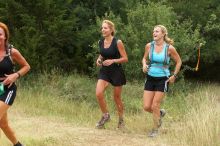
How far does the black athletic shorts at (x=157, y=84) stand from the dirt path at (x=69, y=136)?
854 mm

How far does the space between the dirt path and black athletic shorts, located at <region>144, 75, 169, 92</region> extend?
2.80ft

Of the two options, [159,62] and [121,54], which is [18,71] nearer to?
[121,54]

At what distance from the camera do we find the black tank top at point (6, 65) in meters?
6.65

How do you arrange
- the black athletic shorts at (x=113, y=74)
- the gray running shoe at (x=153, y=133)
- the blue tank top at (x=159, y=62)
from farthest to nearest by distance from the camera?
the black athletic shorts at (x=113, y=74) < the gray running shoe at (x=153, y=133) < the blue tank top at (x=159, y=62)

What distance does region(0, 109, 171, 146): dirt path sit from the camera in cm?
786

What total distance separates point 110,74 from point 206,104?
197cm

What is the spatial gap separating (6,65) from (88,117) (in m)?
5.02

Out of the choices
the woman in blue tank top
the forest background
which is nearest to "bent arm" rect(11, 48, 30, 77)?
the woman in blue tank top

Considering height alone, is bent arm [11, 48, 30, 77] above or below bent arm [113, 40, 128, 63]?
above

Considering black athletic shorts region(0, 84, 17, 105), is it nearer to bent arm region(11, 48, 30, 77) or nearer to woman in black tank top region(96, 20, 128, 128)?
bent arm region(11, 48, 30, 77)

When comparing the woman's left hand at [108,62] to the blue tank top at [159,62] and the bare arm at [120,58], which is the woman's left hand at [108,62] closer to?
the bare arm at [120,58]

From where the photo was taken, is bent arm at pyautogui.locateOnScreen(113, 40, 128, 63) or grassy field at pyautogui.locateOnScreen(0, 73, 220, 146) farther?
bent arm at pyautogui.locateOnScreen(113, 40, 128, 63)

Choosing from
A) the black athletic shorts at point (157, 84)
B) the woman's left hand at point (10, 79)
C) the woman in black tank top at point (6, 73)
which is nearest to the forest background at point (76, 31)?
the black athletic shorts at point (157, 84)

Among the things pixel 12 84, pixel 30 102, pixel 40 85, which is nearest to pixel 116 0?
pixel 40 85
